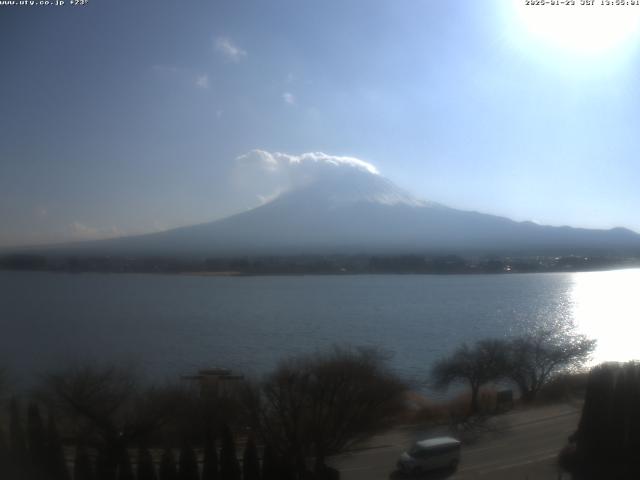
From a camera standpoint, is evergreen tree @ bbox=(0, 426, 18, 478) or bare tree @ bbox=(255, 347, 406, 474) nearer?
evergreen tree @ bbox=(0, 426, 18, 478)

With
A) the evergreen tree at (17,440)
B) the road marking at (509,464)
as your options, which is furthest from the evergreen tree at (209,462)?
the road marking at (509,464)

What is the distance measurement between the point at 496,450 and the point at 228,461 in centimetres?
211

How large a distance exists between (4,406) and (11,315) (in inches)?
93.0

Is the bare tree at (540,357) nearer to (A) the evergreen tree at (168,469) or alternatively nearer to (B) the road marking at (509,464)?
(B) the road marking at (509,464)

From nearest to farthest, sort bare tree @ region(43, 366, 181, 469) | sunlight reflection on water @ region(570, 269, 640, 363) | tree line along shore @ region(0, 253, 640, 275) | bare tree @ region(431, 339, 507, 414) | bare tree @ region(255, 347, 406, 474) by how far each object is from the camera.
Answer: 1. bare tree @ region(43, 366, 181, 469)
2. bare tree @ region(255, 347, 406, 474)
3. bare tree @ region(431, 339, 507, 414)
4. sunlight reflection on water @ region(570, 269, 640, 363)
5. tree line along shore @ region(0, 253, 640, 275)

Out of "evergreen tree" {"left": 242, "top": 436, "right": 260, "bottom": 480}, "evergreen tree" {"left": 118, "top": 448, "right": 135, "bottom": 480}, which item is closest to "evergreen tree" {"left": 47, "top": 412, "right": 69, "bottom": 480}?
"evergreen tree" {"left": 118, "top": 448, "right": 135, "bottom": 480}

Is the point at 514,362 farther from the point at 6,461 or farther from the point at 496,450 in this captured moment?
the point at 6,461

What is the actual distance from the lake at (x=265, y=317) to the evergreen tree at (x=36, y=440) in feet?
4.07

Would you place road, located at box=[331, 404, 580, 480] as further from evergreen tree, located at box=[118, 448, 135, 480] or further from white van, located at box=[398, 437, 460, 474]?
evergreen tree, located at box=[118, 448, 135, 480]

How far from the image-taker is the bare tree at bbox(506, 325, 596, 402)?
18.4ft

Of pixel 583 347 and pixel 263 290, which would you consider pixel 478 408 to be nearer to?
pixel 583 347

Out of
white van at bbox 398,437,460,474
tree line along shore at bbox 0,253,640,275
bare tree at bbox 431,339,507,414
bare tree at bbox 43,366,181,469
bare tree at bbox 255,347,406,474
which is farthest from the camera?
tree line along shore at bbox 0,253,640,275

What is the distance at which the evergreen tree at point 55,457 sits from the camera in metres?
3.49

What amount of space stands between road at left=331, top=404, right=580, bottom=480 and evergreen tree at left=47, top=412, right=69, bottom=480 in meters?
1.93
